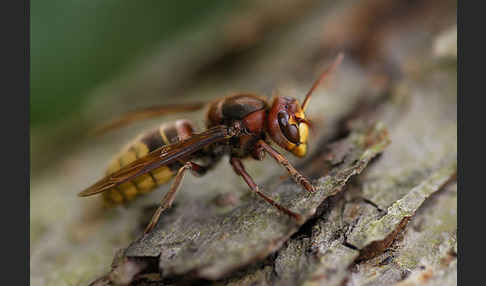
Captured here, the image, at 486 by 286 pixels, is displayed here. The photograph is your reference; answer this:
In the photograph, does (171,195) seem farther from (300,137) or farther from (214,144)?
(300,137)

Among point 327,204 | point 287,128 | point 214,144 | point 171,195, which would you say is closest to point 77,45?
point 214,144

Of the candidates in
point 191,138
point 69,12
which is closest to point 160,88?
point 69,12

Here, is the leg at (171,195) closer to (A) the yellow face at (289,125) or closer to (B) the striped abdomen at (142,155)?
(B) the striped abdomen at (142,155)

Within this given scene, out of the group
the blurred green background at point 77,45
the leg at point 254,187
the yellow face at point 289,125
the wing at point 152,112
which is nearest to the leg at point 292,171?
the yellow face at point 289,125

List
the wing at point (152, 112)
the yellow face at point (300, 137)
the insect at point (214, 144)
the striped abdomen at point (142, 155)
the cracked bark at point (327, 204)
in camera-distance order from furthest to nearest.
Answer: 1. the wing at point (152, 112)
2. the striped abdomen at point (142, 155)
3. the yellow face at point (300, 137)
4. the insect at point (214, 144)
5. the cracked bark at point (327, 204)

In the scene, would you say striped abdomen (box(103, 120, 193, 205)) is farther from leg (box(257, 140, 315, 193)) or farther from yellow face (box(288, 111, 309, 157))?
yellow face (box(288, 111, 309, 157))
